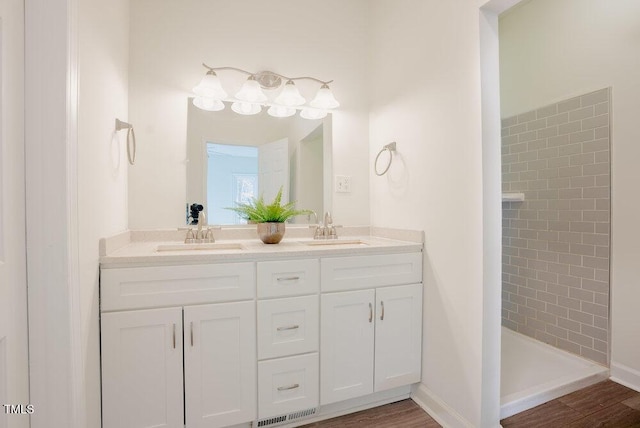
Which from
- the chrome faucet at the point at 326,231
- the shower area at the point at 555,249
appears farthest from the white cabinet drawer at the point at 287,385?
the shower area at the point at 555,249

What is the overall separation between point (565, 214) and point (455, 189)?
49.0 inches

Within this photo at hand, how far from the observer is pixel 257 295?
1.35m

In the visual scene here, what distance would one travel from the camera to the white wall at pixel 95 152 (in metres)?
1.02

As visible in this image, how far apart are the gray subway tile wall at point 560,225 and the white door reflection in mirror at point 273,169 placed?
6.03 feet

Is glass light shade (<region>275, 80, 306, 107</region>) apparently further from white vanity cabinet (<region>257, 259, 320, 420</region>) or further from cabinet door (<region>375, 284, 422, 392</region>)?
cabinet door (<region>375, 284, 422, 392</region>)

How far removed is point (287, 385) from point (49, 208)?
117cm

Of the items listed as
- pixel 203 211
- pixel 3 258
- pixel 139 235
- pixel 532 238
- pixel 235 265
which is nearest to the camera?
pixel 3 258

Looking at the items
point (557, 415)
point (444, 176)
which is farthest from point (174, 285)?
point (557, 415)

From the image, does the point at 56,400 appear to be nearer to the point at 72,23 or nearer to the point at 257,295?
the point at 257,295

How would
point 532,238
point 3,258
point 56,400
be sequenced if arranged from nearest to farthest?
point 3,258 < point 56,400 < point 532,238

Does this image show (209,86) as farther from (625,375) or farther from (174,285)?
(625,375)

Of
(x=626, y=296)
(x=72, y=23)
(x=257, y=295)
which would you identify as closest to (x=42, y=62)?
(x=72, y=23)

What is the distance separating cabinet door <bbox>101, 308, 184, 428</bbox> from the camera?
117 cm

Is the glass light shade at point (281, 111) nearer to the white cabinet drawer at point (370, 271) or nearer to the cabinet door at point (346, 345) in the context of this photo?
the white cabinet drawer at point (370, 271)
